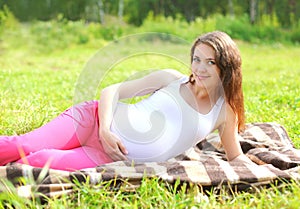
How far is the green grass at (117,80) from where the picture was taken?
6.15 ft

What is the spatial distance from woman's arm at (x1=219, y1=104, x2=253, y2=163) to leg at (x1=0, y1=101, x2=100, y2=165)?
1.95 feet

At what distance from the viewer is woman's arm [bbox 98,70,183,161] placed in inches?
88.2

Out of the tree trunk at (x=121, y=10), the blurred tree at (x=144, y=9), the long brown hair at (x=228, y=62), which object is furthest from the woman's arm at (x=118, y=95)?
the tree trunk at (x=121, y=10)

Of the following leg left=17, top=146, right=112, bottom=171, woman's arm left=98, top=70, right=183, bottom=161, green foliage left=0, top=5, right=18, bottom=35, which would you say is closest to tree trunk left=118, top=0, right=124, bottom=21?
green foliage left=0, top=5, right=18, bottom=35

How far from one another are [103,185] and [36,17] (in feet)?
31.6

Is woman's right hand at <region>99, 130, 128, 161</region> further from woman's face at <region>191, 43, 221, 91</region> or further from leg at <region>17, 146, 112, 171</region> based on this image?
woman's face at <region>191, 43, 221, 91</region>

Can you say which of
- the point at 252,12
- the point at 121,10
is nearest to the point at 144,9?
the point at 121,10

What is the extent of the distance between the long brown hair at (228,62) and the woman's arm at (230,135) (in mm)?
32

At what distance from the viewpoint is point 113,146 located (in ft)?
7.34

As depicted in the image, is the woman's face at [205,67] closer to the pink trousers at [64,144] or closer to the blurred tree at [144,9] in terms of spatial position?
the pink trousers at [64,144]

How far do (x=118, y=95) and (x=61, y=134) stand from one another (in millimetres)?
312

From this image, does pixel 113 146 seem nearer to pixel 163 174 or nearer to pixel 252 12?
pixel 163 174

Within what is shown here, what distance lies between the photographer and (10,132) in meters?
2.95

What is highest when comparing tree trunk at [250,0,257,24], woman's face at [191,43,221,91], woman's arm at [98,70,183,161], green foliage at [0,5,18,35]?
woman's face at [191,43,221,91]
